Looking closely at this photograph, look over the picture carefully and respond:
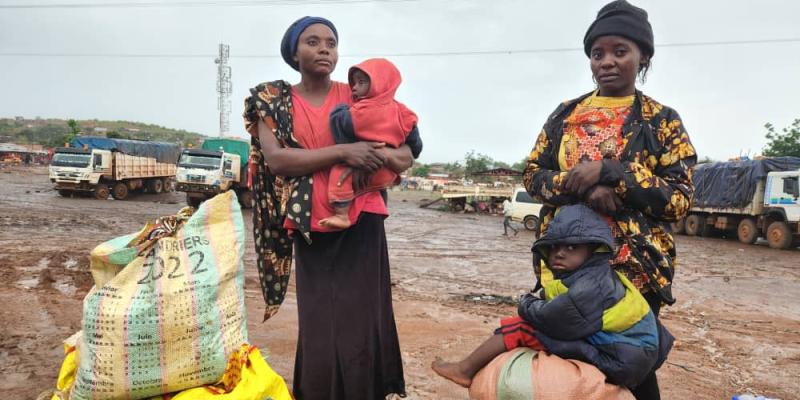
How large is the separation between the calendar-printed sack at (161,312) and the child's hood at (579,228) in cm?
121

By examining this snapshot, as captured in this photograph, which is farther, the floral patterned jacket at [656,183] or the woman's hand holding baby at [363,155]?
the woman's hand holding baby at [363,155]

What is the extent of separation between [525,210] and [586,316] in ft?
53.3

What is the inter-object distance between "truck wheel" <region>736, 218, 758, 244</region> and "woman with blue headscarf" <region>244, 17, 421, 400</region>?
53.8 ft

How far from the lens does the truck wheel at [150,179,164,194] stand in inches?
940

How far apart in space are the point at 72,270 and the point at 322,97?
5.78 m

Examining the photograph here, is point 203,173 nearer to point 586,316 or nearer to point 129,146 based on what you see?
point 129,146

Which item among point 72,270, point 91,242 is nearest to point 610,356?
point 72,270

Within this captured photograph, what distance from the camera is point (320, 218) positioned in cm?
181

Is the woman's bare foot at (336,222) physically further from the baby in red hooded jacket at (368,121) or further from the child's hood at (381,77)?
the child's hood at (381,77)

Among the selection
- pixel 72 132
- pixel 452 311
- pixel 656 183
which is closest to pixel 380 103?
pixel 656 183

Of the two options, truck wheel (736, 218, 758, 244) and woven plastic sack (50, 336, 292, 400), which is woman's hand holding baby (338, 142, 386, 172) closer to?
woven plastic sack (50, 336, 292, 400)

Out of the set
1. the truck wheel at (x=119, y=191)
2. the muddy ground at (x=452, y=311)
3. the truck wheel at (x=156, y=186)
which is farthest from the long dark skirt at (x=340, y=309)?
the truck wheel at (x=156, y=186)

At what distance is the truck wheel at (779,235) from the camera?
13.1 m

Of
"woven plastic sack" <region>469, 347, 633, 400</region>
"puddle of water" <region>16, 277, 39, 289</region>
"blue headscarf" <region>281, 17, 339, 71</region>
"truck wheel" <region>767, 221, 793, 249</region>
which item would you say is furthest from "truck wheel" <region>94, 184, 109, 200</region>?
"truck wheel" <region>767, 221, 793, 249</region>
